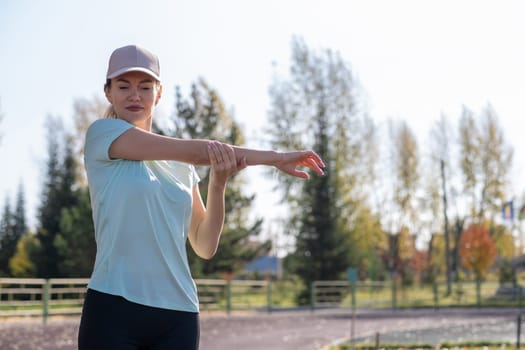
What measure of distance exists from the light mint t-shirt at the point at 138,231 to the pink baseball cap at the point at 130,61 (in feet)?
0.53

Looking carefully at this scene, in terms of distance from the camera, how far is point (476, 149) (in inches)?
1981

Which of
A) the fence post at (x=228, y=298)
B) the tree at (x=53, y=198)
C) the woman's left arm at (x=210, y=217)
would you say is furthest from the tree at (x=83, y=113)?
the woman's left arm at (x=210, y=217)

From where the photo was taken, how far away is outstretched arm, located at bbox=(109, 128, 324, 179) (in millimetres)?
2252

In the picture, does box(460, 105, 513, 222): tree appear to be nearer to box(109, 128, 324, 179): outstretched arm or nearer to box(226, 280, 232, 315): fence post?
box(226, 280, 232, 315): fence post

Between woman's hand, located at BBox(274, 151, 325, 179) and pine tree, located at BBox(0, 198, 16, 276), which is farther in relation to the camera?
pine tree, located at BBox(0, 198, 16, 276)

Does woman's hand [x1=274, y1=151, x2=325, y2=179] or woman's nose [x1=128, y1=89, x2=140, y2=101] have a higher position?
woman's nose [x1=128, y1=89, x2=140, y2=101]

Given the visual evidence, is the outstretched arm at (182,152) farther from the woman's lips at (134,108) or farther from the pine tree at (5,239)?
the pine tree at (5,239)

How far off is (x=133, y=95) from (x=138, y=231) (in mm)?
427

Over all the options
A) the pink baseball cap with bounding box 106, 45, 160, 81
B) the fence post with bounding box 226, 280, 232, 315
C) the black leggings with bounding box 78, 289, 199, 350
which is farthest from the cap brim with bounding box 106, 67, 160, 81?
the fence post with bounding box 226, 280, 232, 315

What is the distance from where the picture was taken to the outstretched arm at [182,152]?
2.25m

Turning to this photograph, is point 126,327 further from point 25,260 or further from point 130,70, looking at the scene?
point 25,260

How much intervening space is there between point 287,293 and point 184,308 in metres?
34.9

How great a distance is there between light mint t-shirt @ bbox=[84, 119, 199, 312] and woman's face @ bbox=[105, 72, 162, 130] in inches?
2.6

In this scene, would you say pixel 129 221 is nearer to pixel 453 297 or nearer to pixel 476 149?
pixel 453 297
